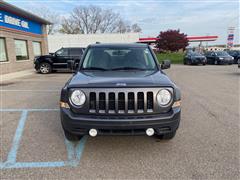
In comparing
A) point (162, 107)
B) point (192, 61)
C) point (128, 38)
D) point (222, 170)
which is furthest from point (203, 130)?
point (128, 38)

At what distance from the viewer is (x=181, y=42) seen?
4191 cm

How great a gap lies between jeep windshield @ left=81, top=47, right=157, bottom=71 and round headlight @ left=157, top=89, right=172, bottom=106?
104 cm

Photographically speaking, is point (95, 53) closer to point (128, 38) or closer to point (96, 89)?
point (96, 89)

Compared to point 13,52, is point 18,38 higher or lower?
higher

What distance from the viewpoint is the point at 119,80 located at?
311cm

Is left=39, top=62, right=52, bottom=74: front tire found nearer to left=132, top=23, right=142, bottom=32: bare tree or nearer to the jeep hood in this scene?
the jeep hood

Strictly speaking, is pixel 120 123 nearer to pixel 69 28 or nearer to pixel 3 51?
pixel 3 51

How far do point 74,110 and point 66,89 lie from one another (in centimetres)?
34

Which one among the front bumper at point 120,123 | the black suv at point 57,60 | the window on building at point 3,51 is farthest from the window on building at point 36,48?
the front bumper at point 120,123

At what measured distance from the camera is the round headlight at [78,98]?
297 centimetres

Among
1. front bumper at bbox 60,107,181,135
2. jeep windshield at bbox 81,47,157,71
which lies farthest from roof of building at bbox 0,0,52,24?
front bumper at bbox 60,107,181,135

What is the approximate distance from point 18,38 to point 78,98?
643 inches

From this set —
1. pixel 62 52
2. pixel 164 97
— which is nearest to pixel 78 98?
pixel 164 97

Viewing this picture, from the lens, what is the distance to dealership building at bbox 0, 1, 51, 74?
1477 cm
